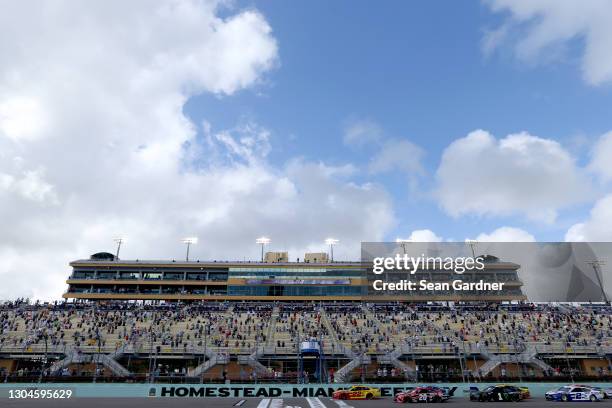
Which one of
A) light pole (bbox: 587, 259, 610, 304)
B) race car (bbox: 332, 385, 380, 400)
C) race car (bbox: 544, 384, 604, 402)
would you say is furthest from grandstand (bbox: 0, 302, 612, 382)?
light pole (bbox: 587, 259, 610, 304)

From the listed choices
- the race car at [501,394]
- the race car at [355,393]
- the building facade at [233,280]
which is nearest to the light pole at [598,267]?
the building facade at [233,280]

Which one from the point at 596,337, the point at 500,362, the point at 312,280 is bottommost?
the point at 500,362

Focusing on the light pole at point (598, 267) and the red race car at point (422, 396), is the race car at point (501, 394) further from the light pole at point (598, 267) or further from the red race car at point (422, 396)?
the light pole at point (598, 267)

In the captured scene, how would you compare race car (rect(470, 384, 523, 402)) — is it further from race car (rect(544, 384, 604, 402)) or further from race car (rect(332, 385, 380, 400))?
race car (rect(332, 385, 380, 400))

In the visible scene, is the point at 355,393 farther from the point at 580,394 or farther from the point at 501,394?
the point at 580,394

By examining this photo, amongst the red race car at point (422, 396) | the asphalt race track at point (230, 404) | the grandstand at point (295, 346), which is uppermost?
the grandstand at point (295, 346)

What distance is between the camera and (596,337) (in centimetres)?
5994

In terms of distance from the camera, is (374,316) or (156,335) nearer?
(156,335)

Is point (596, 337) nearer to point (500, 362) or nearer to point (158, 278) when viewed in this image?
point (500, 362)

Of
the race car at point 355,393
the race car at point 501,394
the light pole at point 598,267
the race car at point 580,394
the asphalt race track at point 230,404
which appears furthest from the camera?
the light pole at point 598,267

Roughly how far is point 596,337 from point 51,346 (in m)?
67.4

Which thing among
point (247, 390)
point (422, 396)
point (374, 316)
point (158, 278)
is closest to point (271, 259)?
point (158, 278)

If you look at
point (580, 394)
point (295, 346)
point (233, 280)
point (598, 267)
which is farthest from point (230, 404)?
point (598, 267)

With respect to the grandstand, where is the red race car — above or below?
below
